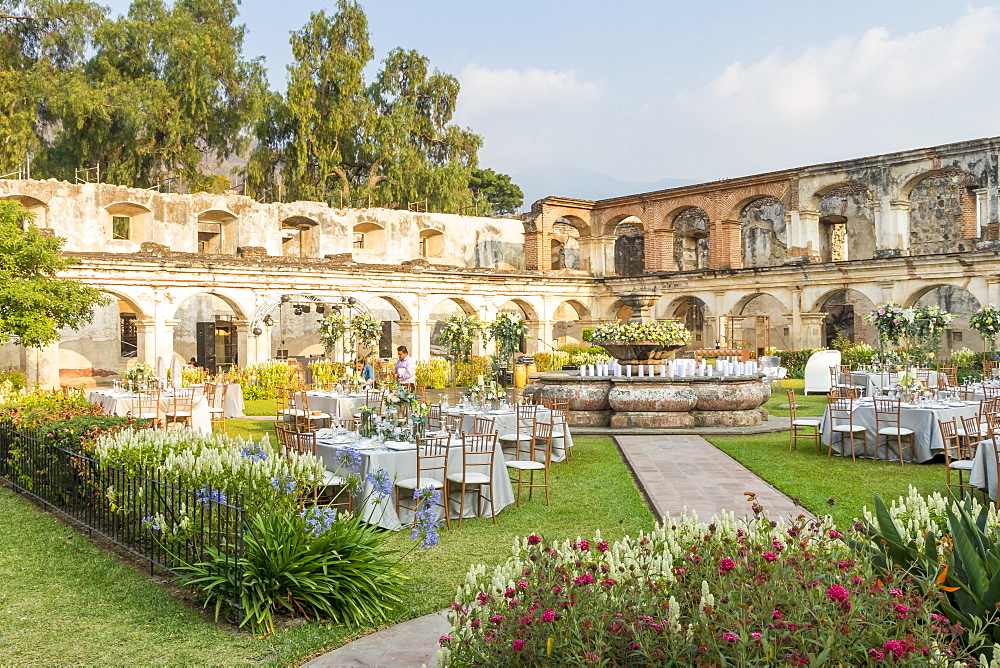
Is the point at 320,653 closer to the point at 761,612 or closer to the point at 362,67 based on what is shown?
the point at 761,612

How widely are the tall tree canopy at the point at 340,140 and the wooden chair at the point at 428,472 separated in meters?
29.6

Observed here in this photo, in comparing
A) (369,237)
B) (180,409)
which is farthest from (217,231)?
(180,409)

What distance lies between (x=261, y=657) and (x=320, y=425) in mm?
8428

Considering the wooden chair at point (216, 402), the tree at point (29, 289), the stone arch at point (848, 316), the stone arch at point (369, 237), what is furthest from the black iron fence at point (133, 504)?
the stone arch at point (848, 316)

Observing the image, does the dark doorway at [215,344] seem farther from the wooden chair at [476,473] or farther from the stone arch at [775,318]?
the wooden chair at [476,473]

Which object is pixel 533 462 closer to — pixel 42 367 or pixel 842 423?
pixel 842 423

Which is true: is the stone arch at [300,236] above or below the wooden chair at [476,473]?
above

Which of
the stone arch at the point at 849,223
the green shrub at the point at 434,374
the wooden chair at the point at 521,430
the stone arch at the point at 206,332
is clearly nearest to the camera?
the wooden chair at the point at 521,430

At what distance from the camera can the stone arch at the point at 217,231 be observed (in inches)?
1185

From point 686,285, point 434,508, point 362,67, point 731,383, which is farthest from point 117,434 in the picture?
point 362,67

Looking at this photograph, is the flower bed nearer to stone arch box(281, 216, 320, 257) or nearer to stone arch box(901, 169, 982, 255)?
stone arch box(281, 216, 320, 257)

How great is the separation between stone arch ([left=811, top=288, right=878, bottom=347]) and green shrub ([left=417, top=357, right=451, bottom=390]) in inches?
673

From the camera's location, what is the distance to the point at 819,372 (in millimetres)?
23188

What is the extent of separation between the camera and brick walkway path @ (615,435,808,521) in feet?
28.5
